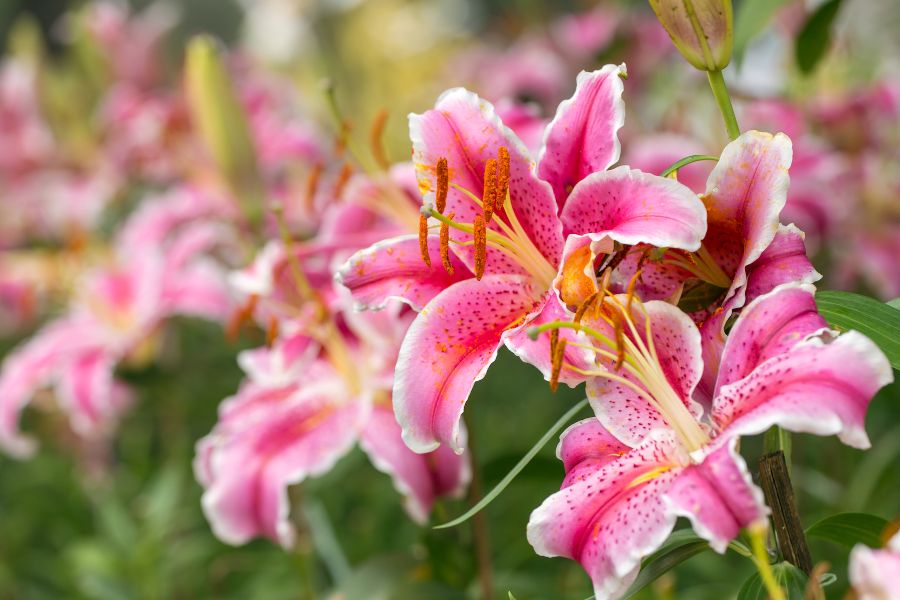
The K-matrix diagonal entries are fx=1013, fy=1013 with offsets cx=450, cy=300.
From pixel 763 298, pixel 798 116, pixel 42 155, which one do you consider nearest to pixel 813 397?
pixel 763 298

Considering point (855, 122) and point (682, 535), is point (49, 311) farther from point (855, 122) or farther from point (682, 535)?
point (682, 535)

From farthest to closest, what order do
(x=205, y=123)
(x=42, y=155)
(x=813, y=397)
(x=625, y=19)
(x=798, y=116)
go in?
(x=42, y=155) < (x=625, y=19) < (x=798, y=116) < (x=205, y=123) < (x=813, y=397)

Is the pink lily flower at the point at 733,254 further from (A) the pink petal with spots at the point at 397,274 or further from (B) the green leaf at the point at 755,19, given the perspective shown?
(B) the green leaf at the point at 755,19

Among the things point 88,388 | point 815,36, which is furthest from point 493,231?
point 88,388

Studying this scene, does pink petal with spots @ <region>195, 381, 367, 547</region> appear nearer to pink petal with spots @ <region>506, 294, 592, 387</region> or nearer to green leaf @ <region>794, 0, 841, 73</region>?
pink petal with spots @ <region>506, 294, 592, 387</region>

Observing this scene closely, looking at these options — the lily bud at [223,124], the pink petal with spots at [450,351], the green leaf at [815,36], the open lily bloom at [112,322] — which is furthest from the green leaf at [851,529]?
the open lily bloom at [112,322]

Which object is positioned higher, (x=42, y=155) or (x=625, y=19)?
(x=625, y=19)

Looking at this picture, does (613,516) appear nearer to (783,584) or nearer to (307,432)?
(783,584)

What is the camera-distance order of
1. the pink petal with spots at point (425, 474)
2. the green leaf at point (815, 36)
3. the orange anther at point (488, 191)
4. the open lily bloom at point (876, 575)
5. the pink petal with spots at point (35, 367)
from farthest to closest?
the pink petal with spots at point (35, 367), the green leaf at point (815, 36), the pink petal with spots at point (425, 474), the orange anther at point (488, 191), the open lily bloom at point (876, 575)
